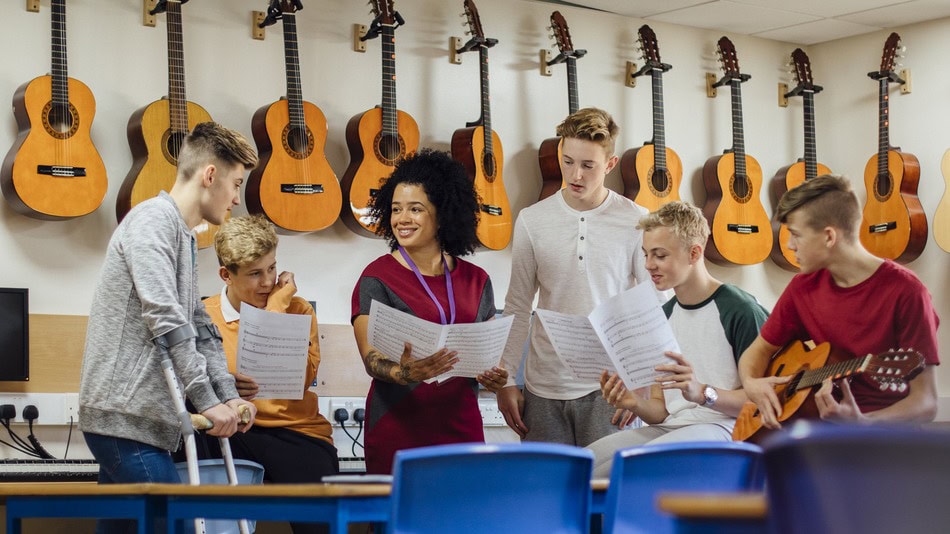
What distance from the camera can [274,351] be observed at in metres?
3.41

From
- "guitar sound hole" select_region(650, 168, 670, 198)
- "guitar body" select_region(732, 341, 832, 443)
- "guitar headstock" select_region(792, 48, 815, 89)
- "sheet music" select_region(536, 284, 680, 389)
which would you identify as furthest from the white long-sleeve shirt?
"guitar headstock" select_region(792, 48, 815, 89)

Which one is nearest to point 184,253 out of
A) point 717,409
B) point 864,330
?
point 717,409

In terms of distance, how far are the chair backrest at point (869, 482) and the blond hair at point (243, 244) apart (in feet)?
9.14

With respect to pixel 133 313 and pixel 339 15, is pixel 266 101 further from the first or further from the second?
pixel 133 313

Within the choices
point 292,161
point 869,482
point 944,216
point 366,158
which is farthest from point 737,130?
point 869,482

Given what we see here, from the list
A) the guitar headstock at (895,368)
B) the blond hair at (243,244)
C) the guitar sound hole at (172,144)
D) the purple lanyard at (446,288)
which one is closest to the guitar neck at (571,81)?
the guitar sound hole at (172,144)

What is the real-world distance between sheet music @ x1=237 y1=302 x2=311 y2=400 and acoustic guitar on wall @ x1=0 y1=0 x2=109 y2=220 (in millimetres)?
1239

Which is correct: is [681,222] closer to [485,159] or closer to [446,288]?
[446,288]

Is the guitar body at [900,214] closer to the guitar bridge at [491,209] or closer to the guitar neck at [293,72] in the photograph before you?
the guitar bridge at [491,209]

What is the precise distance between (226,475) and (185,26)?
88.6 inches

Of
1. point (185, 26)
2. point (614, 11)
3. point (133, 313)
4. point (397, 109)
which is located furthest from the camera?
point (614, 11)

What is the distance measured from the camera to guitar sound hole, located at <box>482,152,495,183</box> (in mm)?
5098

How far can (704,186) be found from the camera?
6.00m

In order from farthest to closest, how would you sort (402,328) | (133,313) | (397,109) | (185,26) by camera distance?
(397,109) < (185,26) < (402,328) < (133,313)
